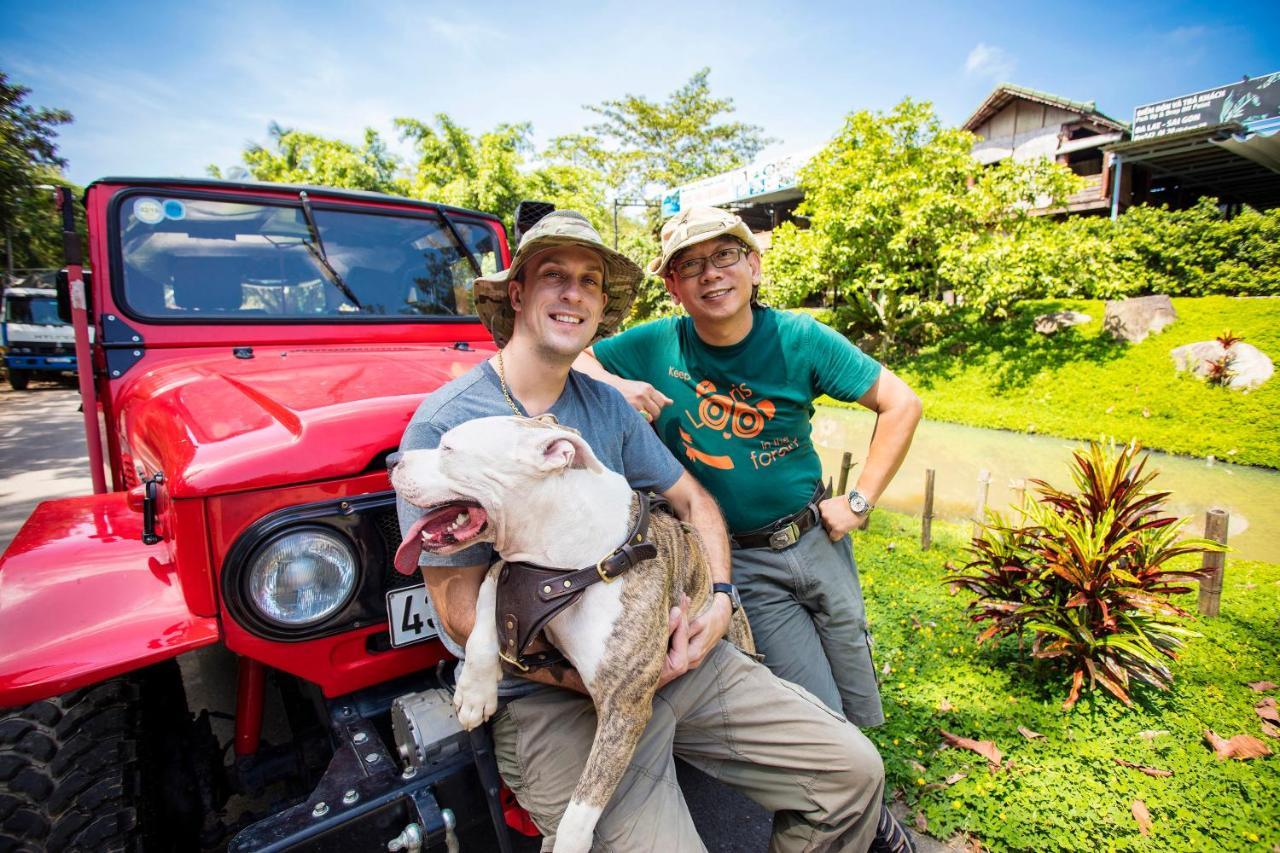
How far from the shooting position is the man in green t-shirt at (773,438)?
2467mm

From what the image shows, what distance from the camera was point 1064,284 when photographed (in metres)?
15.3

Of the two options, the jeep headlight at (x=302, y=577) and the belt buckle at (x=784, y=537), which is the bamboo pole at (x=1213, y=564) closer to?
the belt buckle at (x=784, y=537)

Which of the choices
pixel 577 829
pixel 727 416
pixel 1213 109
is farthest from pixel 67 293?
pixel 1213 109

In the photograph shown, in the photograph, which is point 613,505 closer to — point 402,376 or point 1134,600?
point 402,376

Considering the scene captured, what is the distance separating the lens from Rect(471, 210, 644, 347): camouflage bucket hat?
1884 mm

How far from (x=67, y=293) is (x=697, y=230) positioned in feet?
9.59

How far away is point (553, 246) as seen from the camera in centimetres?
194

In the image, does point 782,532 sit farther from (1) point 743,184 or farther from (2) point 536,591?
(1) point 743,184

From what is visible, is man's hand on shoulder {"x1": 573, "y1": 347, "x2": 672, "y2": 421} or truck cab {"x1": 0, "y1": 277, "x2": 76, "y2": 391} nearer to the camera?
man's hand on shoulder {"x1": 573, "y1": 347, "x2": 672, "y2": 421}

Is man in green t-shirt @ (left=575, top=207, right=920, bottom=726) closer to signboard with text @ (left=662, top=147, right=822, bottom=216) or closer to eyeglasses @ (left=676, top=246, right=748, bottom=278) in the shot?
eyeglasses @ (left=676, top=246, right=748, bottom=278)

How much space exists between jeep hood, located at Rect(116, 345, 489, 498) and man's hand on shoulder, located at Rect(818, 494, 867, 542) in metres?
1.56

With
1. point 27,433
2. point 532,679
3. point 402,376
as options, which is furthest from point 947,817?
point 27,433

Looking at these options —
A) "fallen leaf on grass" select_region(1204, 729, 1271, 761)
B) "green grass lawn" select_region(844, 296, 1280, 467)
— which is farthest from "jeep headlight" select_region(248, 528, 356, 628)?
"green grass lawn" select_region(844, 296, 1280, 467)

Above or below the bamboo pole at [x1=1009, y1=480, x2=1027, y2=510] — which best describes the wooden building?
above
